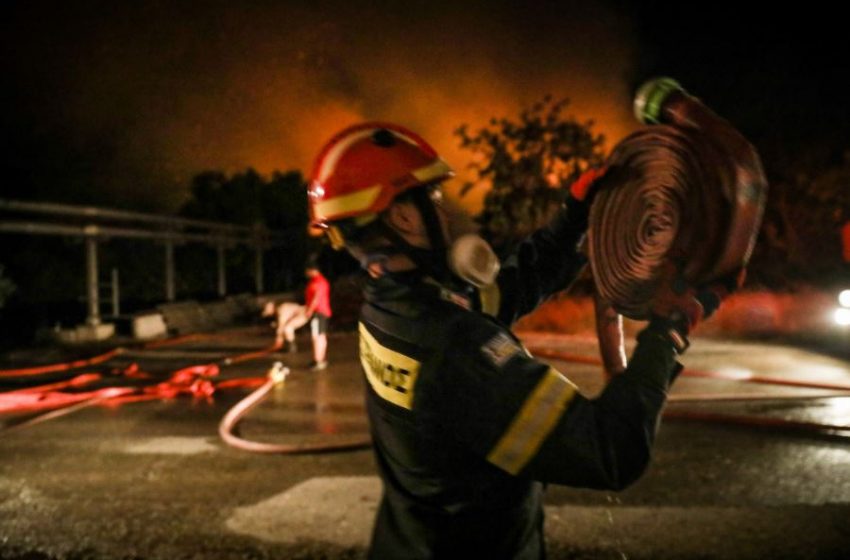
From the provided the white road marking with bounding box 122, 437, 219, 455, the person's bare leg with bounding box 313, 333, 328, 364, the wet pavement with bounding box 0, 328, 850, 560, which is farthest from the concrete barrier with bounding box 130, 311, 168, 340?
the white road marking with bounding box 122, 437, 219, 455

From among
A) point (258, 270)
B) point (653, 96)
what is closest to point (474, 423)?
point (653, 96)

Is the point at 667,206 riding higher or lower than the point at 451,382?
higher

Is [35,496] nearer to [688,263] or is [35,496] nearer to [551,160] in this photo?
[688,263]

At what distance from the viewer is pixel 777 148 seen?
20234 mm

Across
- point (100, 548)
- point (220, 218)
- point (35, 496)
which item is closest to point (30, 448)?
point (35, 496)

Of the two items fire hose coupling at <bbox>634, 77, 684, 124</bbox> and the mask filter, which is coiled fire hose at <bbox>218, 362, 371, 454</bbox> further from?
fire hose coupling at <bbox>634, 77, 684, 124</bbox>

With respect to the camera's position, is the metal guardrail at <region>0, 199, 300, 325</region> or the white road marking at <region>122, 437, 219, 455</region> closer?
the white road marking at <region>122, 437, 219, 455</region>

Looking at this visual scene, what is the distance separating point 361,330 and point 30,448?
245 inches

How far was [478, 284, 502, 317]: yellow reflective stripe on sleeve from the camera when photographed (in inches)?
85.1

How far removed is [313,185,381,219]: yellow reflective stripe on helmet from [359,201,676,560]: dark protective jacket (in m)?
0.21

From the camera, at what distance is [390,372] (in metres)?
1.78

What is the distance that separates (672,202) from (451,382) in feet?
2.41

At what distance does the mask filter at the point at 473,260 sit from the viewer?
5.65 feet

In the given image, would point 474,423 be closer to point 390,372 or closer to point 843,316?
point 390,372
